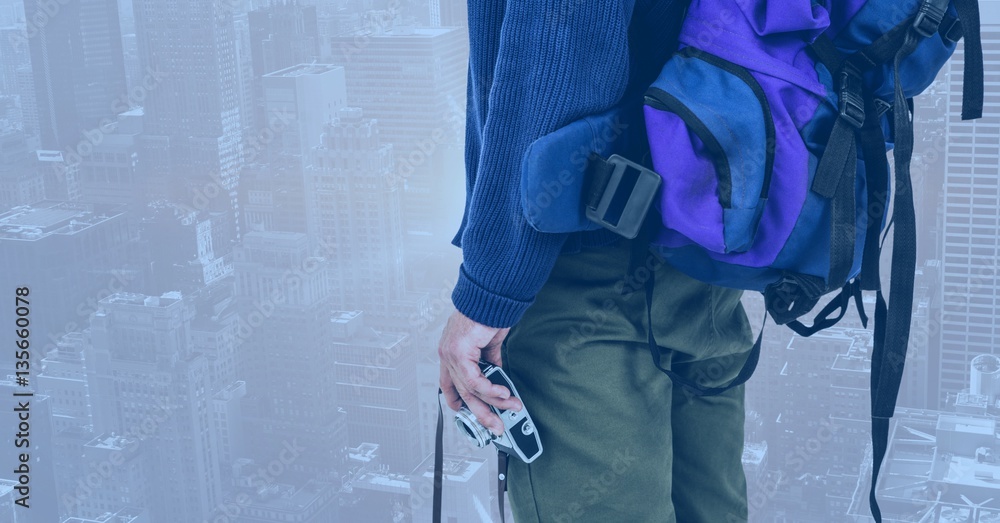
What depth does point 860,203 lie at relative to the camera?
0.59 metres

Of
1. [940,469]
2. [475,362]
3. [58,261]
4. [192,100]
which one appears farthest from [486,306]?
[192,100]

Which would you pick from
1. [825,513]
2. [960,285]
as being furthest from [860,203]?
[825,513]

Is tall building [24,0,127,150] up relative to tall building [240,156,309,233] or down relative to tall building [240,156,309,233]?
up

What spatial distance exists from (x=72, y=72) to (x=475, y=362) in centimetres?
948

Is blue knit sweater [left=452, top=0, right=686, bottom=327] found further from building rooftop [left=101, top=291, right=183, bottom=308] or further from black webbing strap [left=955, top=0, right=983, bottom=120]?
building rooftop [left=101, top=291, right=183, bottom=308]

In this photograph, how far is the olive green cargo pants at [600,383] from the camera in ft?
1.98

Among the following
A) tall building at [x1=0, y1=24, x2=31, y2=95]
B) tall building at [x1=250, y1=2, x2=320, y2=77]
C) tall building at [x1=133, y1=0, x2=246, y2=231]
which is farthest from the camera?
tall building at [x1=133, y1=0, x2=246, y2=231]

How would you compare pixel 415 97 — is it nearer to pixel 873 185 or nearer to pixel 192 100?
pixel 192 100

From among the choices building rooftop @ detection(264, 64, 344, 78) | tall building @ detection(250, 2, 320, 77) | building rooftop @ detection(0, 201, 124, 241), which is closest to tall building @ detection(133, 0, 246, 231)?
tall building @ detection(250, 2, 320, 77)

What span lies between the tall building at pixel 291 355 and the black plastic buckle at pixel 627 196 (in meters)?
9.44

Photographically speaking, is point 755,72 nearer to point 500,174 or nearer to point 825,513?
point 500,174

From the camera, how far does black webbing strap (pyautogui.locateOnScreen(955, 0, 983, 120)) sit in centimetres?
60

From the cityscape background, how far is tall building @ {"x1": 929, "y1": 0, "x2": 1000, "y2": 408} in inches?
1.8

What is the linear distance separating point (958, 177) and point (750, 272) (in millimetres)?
7041
